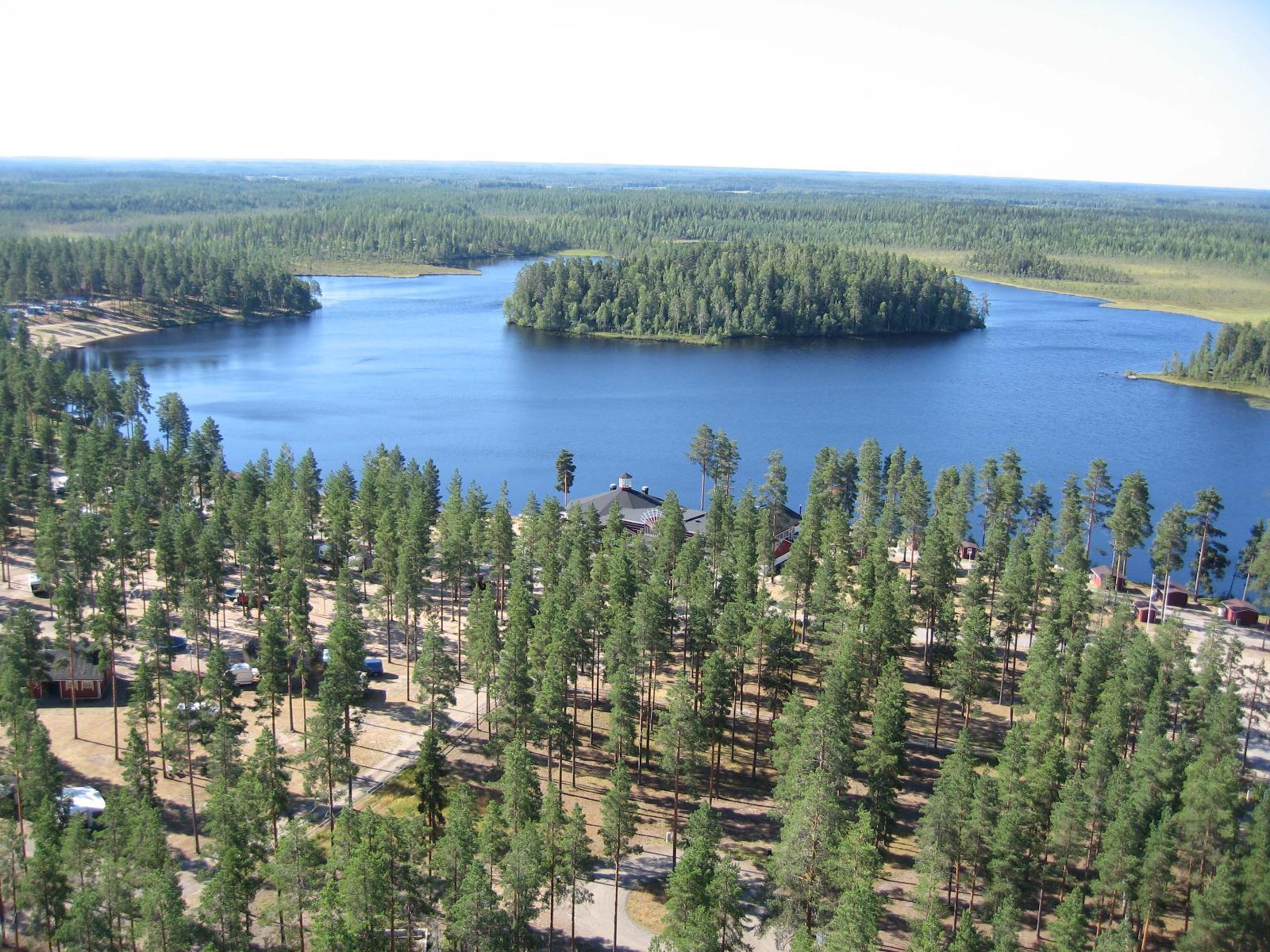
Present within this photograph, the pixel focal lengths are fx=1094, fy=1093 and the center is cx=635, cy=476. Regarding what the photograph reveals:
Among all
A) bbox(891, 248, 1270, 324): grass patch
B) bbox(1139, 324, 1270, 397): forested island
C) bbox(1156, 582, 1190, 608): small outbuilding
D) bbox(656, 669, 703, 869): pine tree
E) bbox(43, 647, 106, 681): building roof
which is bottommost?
bbox(43, 647, 106, 681): building roof

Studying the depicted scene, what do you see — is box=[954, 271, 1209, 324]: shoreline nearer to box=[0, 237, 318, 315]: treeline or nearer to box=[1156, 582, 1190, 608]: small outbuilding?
box=[1156, 582, 1190, 608]: small outbuilding

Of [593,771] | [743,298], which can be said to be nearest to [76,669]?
[593,771]

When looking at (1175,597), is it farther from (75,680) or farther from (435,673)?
(75,680)

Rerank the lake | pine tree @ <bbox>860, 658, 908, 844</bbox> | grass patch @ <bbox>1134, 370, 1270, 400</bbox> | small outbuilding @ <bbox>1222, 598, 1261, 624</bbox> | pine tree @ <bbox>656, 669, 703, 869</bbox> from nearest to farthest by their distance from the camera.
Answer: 1. pine tree @ <bbox>860, 658, 908, 844</bbox>
2. pine tree @ <bbox>656, 669, 703, 869</bbox>
3. small outbuilding @ <bbox>1222, 598, 1261, 624</bbox>
4. the lake
5. grass patch @ <bbox>1134, 370, 1270, 400</bbox>

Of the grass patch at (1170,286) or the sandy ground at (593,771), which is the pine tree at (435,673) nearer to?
the sandy ground at (593,771)

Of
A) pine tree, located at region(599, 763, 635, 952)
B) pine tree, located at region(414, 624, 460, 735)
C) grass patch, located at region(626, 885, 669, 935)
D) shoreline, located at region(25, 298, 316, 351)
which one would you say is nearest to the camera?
pine tree, located at region(599, 763, 635, 952)

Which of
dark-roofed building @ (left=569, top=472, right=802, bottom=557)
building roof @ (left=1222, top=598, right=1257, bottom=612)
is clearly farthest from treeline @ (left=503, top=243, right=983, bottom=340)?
building roof @ (left=1222, top=598, right=1257, bottom=612)
